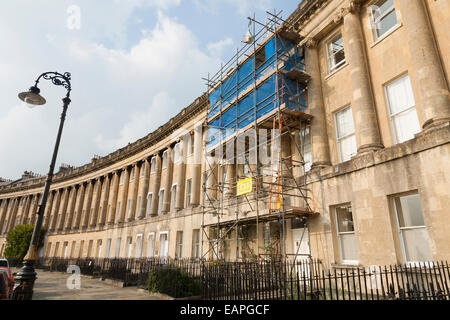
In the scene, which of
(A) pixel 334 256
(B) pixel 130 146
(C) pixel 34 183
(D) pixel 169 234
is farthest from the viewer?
(C) pixel 34 183

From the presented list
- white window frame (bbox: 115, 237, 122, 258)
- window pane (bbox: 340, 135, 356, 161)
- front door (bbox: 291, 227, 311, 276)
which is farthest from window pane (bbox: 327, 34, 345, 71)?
white window frame (bbox: 115, 237, 122, 258)

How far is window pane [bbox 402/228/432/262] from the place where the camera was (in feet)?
28.3

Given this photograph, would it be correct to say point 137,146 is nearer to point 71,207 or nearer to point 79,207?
point 79,207

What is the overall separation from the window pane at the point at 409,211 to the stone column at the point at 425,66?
2.37 meters

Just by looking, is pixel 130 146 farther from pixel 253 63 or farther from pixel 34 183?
pixel 34 183

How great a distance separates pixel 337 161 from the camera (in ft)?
41.2

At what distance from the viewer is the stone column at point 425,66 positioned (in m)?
8.91

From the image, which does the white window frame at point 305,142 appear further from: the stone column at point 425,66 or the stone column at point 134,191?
the stone column at point 134,191

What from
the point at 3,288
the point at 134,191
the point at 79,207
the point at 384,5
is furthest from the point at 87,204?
the point at 384,5

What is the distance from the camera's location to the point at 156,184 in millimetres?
28750

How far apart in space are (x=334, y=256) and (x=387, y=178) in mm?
3565

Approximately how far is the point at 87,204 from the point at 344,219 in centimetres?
3746

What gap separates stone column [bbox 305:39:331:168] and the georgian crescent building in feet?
0.17
